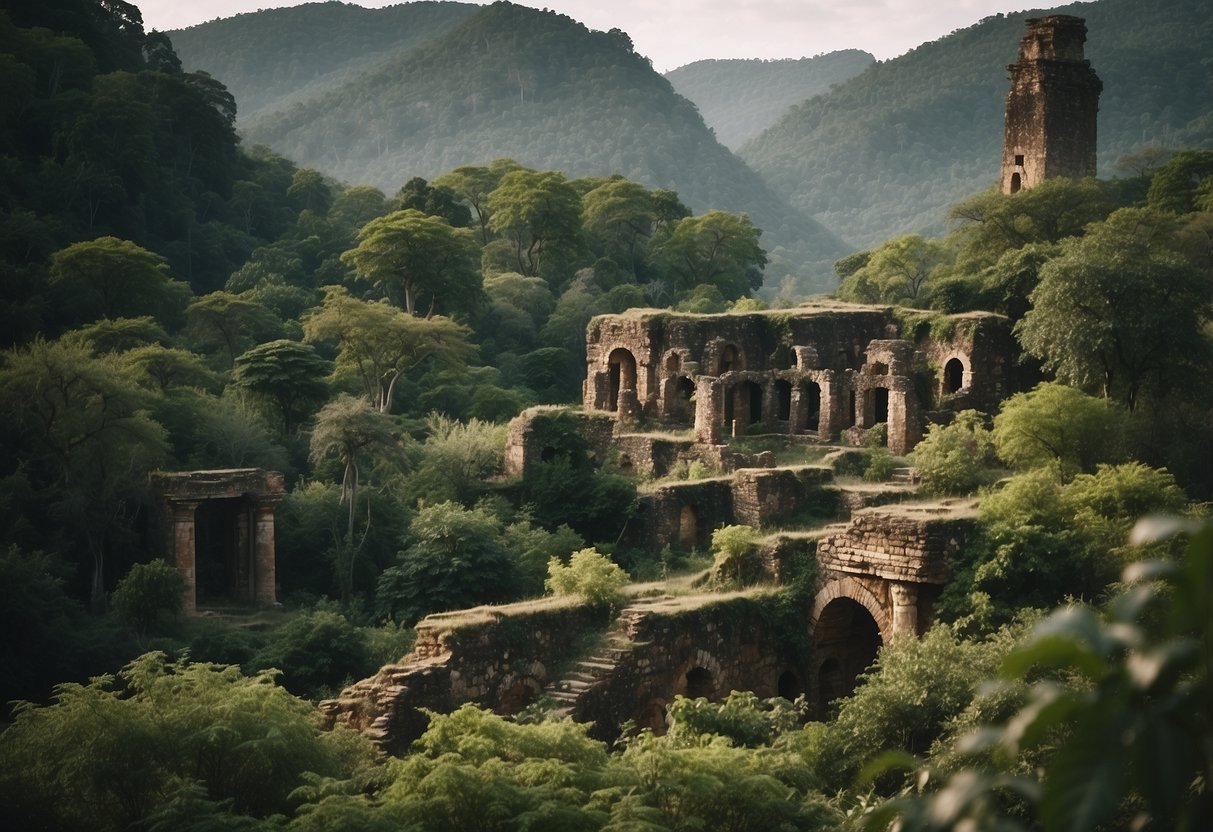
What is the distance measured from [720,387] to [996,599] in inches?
495

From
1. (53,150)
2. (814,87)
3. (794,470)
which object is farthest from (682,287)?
(814,87)

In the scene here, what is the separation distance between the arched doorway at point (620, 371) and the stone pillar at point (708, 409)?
3.94m

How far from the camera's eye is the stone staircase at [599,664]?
781 inches

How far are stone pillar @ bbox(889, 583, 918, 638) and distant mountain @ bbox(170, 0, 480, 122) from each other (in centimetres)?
11648

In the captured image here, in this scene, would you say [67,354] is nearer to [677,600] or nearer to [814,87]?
[677,600]

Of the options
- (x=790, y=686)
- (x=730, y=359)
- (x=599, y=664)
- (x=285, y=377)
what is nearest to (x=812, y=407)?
A: (x=730, y=359)

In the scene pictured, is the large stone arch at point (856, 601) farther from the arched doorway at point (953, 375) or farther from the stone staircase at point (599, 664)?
the arched doorway at point (953, 375)

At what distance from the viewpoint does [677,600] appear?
875 inches

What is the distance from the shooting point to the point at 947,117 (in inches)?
3962

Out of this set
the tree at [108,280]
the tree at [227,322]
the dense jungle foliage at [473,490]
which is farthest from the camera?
the tree at [227,322]

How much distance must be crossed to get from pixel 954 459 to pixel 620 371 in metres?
12.3

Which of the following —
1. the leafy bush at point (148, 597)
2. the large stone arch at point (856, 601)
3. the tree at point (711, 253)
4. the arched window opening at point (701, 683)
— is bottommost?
the arched window opening at point (701, 683)

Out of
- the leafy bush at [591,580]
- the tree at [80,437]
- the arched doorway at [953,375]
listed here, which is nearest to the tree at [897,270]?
the arched doorway at [953,375]

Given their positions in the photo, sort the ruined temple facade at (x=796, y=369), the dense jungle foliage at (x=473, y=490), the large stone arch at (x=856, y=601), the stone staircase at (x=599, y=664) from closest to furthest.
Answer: the dense jungle foliage at (x=473, y=490) < the stone staircase at (x=599, y=664) < the large stone arch at (x=856, y=601) < the ruined temple facade at (x=796, y=369)
